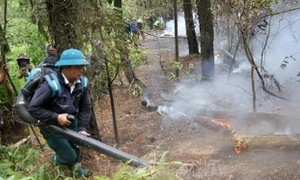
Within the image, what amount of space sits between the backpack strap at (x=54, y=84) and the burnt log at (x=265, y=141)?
3.66 m

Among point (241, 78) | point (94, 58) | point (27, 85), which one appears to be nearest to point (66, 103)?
point (27, 85)

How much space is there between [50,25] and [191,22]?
11.5 m

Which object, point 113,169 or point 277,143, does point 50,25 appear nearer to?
point 113,169

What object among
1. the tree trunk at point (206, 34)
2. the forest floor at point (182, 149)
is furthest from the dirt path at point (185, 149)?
the tree trunk at point (206, 34)

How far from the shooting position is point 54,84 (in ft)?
13.2

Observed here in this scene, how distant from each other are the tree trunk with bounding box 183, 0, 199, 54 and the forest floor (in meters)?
5.03

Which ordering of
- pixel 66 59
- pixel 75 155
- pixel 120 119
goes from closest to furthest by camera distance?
pixel 66 59, pixel 75 155, pixel 120 119

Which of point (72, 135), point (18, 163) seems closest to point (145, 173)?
point (72, 135)

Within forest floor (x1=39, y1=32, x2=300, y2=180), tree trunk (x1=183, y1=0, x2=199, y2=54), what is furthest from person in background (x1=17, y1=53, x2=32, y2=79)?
tree trunk (x1=183, y1=0, x2=199, y2=54)

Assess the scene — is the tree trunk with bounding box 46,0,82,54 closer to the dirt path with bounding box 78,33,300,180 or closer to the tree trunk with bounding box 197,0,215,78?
the dirt path with bounding box 78,33,300,180

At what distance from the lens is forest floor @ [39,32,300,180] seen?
551cm

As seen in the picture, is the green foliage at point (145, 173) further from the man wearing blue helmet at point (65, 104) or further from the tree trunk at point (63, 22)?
the tree trunk at point (63, 22)

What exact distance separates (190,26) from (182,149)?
10.9m

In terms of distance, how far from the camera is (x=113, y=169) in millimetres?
5480
